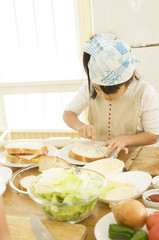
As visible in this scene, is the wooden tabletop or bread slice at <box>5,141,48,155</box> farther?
bread slice at <box>5,141,48,155</box>

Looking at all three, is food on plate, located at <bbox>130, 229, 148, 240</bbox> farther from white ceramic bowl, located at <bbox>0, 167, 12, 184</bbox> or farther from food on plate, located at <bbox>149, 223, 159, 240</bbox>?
white ceramic bowl, located at <bbox>0, 167, 12, 184</bbox>

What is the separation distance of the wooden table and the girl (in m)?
0.57

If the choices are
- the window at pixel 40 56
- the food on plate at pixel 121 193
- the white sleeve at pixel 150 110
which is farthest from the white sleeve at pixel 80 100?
the window at pixel 40 56

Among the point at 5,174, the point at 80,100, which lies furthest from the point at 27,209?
the point at 80,100

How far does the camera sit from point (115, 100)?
2080mm

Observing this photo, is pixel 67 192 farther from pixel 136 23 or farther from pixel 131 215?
pixel 136 23

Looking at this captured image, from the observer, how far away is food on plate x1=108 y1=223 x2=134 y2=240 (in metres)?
0.88

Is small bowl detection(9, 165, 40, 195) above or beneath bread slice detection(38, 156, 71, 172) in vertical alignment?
beneath

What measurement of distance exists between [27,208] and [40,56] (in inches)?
111

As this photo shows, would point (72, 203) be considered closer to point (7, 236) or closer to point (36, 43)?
Answer: point (7, 236)

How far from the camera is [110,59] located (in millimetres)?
1646

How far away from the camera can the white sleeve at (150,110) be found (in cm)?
196

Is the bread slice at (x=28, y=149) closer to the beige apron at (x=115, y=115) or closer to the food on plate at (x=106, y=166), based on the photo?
the food on plate at (x=106, y=166)

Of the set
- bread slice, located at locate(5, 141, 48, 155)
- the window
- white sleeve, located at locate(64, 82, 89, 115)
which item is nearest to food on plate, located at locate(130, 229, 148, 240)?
bread slice, located at locate(5, 141, 48, 155)
